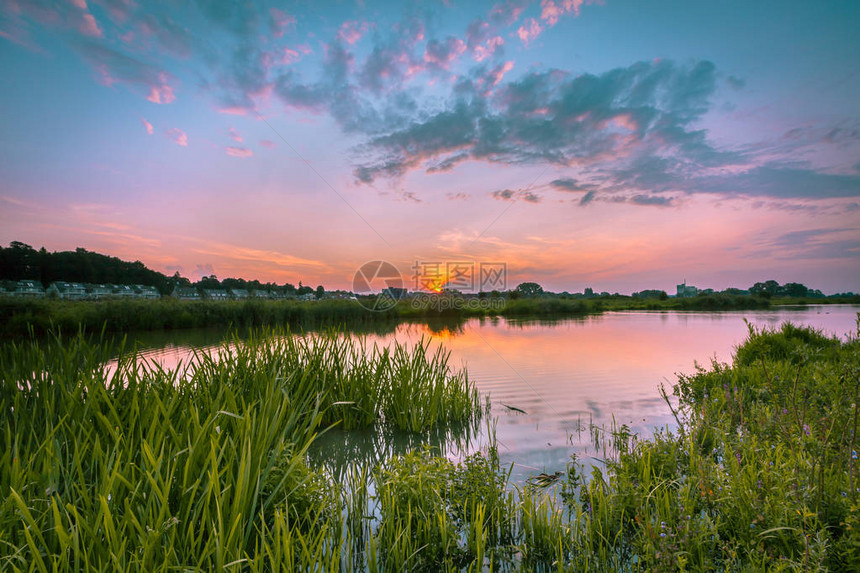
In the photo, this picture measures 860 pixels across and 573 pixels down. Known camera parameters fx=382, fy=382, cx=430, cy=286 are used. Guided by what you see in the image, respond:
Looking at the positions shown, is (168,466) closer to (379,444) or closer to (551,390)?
(379,444)

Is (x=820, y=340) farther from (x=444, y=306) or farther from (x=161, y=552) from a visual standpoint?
(x=444, y=306)

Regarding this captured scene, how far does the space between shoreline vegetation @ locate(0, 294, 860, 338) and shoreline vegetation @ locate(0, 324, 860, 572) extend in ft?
14.6

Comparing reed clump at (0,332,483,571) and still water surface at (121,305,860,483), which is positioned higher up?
reed clump at (0,332,483,571)

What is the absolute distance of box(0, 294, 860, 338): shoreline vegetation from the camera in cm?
1859

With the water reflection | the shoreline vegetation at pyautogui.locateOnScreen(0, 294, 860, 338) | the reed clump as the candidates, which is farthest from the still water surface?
the shoreline vegetation at pyautogui.locateOnScreen(0, 294, 860, 338)

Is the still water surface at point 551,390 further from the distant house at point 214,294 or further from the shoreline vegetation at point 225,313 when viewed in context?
the distant house at point 214,294

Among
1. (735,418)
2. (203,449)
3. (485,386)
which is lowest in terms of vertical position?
(485,386)

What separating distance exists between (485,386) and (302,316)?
2120cm

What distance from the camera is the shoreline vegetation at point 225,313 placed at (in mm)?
18594

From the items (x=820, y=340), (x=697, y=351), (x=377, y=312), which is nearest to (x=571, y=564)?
(x=820, y=340)

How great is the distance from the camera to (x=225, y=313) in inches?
1019

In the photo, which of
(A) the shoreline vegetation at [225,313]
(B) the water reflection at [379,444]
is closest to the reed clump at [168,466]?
(B) the water reflection at [379,444]

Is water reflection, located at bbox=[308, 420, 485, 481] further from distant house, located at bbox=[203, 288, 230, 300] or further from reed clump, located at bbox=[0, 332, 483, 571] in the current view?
distant house, located at bbox=[203, 288, 230, 300]

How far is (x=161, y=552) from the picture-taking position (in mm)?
2139
